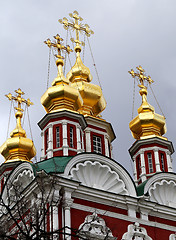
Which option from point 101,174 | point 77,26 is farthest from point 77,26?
point 101,174

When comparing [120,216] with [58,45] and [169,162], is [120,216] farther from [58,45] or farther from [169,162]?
[58,45]

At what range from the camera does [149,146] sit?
20.2m

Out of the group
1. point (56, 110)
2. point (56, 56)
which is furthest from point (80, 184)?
point (56, 56)

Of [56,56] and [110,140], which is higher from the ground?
[56,56]

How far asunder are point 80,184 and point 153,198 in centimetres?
303

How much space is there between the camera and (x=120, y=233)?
15.3 metres

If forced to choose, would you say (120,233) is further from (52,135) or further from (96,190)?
(52,135)

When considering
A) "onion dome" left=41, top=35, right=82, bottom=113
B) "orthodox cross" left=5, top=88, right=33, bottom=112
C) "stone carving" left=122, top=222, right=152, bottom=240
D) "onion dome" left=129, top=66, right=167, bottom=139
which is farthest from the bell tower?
"orthodox cross" left=5, top=88, right=33, bottom=112

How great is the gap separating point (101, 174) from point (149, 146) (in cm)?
437

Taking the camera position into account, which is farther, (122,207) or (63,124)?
(63,124)

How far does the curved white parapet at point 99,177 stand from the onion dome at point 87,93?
493cm

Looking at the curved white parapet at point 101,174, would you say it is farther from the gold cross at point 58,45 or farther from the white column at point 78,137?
the gold cross at point 58,45

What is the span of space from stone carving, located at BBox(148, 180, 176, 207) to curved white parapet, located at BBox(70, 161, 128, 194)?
134 centimetres

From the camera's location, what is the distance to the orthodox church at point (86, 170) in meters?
14.6
